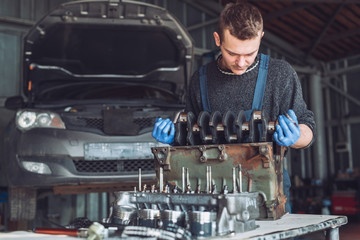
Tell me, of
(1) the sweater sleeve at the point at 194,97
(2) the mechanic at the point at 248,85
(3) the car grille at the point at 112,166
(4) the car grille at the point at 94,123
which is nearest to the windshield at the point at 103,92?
(4) the car grille at the point at 94,123

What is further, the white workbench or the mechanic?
the mechanic

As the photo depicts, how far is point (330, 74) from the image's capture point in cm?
905

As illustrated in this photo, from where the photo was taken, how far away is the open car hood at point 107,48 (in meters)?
3.29

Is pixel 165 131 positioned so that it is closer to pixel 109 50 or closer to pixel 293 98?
pixel 293 98

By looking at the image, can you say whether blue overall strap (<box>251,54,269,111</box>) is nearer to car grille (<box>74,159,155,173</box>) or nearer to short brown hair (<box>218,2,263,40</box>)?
short brown hair (<box>218,2,263,40</box>)

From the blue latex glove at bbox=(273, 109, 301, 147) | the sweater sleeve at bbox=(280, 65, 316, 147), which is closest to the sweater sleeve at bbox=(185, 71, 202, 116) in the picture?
the sweater sleeve at bbox=(280, 65, 316, 147)

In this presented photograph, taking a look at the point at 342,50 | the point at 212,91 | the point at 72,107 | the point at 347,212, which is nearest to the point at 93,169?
the point at 72,107

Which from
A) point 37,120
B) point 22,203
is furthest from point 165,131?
point 22,203

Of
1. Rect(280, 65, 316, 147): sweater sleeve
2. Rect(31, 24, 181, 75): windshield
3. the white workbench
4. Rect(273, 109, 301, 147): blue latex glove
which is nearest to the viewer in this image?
the white workbench

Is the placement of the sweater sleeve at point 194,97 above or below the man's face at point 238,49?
below

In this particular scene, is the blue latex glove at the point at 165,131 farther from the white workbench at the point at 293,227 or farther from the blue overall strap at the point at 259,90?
the white workbench at the point at 293,227

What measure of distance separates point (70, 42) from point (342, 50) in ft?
22.3

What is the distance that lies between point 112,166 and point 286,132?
74.7 inches

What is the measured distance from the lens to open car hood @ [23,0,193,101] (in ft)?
10.8
